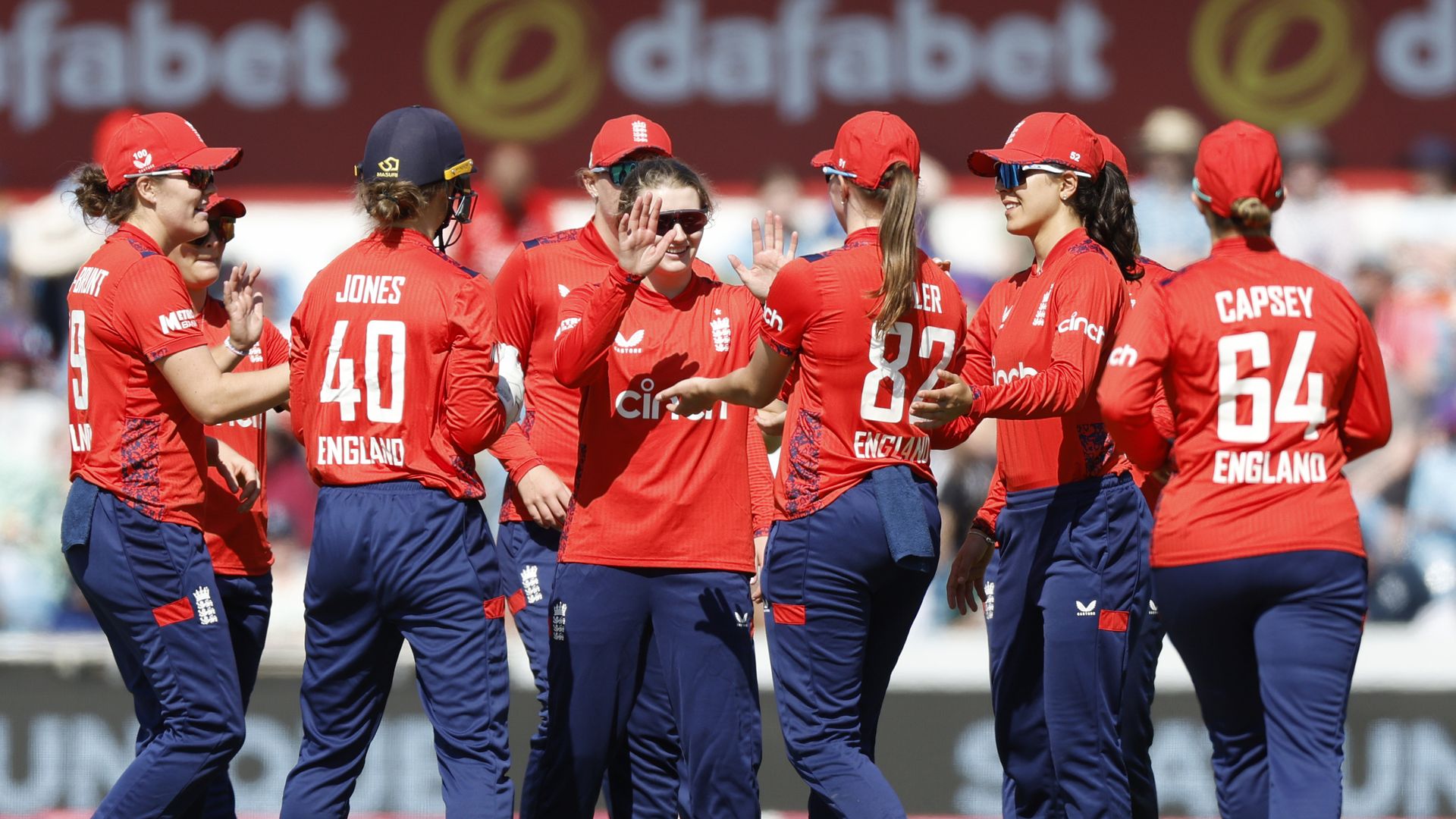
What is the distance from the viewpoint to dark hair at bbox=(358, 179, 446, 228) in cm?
496

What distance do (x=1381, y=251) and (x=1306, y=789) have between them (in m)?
7.69

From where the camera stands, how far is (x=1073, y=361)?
489 centimetres

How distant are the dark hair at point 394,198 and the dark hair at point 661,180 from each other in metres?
0.53

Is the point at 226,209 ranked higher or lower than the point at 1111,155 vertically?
lower

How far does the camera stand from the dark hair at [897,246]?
190 inches

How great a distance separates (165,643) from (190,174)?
1413 mm

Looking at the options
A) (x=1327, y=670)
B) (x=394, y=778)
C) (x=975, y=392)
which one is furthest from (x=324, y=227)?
(x=1327, y=670)

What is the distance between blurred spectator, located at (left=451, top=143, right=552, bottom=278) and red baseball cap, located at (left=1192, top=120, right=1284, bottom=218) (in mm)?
6774

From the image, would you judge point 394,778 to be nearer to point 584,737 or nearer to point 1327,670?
point 584,737

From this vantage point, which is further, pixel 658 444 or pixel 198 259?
pixel 198 259

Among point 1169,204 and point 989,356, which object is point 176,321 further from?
point 1169,204

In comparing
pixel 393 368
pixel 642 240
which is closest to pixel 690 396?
pixel 642 240

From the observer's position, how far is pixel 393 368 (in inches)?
189

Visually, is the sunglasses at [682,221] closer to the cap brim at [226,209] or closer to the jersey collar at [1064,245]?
the jersey collar at [1064,245]
